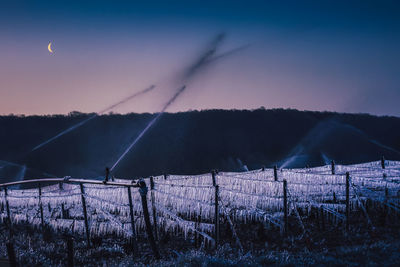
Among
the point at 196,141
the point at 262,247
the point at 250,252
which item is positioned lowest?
the point at 262,247

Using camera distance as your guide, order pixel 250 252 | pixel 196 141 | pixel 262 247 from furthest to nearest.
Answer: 1. pixel 196 141
2. pixel 262 247
3. pixel 250 252

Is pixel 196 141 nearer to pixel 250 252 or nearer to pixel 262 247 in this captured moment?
pixel 262 247

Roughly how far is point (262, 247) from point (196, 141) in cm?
7246

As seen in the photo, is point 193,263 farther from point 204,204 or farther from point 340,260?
point 204,204

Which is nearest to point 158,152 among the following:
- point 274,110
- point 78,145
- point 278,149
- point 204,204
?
point 78,145

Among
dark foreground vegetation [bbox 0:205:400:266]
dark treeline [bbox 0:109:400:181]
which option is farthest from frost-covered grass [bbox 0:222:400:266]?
Result: dark treeline [bbox 0:109:400:181]

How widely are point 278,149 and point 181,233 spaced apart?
6924cm

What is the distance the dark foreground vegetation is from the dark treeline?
46.5 m

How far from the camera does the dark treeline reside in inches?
2608

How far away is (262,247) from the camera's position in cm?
1093

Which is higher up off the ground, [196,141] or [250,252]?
[196,141]

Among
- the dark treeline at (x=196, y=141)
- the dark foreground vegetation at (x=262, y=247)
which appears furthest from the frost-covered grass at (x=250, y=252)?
the dark treeline at (x=196, y=141)

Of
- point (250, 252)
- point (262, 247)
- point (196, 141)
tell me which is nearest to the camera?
point (250, 252)

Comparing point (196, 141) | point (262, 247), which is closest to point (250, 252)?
point (262, 247)
